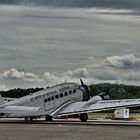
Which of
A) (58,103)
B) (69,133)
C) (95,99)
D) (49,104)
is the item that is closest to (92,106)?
(95,99)

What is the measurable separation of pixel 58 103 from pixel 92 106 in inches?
187

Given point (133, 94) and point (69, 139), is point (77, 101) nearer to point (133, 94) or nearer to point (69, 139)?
point (69, 139)

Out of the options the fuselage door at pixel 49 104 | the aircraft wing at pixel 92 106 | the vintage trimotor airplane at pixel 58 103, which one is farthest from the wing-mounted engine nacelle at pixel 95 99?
the fuselage door at pixel 49 104

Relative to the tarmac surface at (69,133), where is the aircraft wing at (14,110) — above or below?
below

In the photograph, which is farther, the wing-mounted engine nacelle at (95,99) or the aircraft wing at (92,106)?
the wing-mounted engine nacelle at (95,99)

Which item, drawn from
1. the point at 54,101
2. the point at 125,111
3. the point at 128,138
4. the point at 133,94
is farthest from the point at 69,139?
the point at 133,94

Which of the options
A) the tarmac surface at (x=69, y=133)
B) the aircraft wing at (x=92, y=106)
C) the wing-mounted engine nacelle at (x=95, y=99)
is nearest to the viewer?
the tarmac surface at (x=69, y=133)

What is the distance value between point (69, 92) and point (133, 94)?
8143cm

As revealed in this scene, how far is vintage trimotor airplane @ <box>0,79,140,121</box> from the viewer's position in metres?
60.2

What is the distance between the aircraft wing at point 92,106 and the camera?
5847 cm

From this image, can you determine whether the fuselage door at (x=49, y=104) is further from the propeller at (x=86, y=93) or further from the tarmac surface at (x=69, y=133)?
the tarmac surface at (x=69, y=133)

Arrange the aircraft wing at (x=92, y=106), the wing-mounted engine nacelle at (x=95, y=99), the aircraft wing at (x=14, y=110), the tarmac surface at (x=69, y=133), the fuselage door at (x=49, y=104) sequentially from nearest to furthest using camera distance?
the tarmac surface at (x=69, y=133) < the aircraft wing at (x=92, y=106) < the aircraft wing at (x=14, y=110) < the wing-mounted engine nacelle at (x=95, y=99) < the fuselage door at (x=49, y=104)

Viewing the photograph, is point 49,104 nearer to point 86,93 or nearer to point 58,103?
point 58,103

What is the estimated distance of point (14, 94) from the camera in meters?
147
